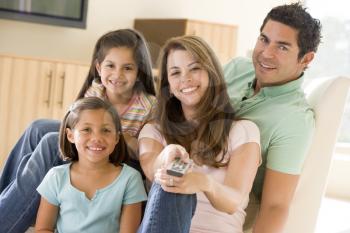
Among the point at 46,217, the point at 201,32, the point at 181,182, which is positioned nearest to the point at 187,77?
the point at 181,182

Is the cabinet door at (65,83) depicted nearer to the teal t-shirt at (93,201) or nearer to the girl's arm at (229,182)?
the teal t-shirt at (93,201)

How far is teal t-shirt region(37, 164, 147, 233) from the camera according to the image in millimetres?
1244

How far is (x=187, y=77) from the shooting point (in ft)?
4.09

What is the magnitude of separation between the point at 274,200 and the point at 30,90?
1.90m

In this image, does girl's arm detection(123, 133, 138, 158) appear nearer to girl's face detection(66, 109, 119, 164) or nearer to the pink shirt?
girl's face detection(66, 109, 119, 164)

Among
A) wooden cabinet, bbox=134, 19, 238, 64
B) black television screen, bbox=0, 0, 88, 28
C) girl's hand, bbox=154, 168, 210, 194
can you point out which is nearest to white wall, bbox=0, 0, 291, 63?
black television screen, bbox=0, 0, 88, 28

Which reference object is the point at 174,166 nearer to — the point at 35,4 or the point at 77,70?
the point at 77,70

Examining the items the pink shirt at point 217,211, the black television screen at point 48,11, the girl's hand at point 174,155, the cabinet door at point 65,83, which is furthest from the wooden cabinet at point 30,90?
the girl's hand at point 174,155

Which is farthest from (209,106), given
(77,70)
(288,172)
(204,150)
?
(77,70)

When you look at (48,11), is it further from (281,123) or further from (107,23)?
(281,123)

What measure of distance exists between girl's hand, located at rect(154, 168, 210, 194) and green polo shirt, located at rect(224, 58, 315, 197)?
292 millimetres

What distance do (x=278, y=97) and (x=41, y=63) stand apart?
1.81 metres

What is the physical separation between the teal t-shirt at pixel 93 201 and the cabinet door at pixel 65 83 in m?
1.69

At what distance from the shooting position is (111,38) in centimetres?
155
